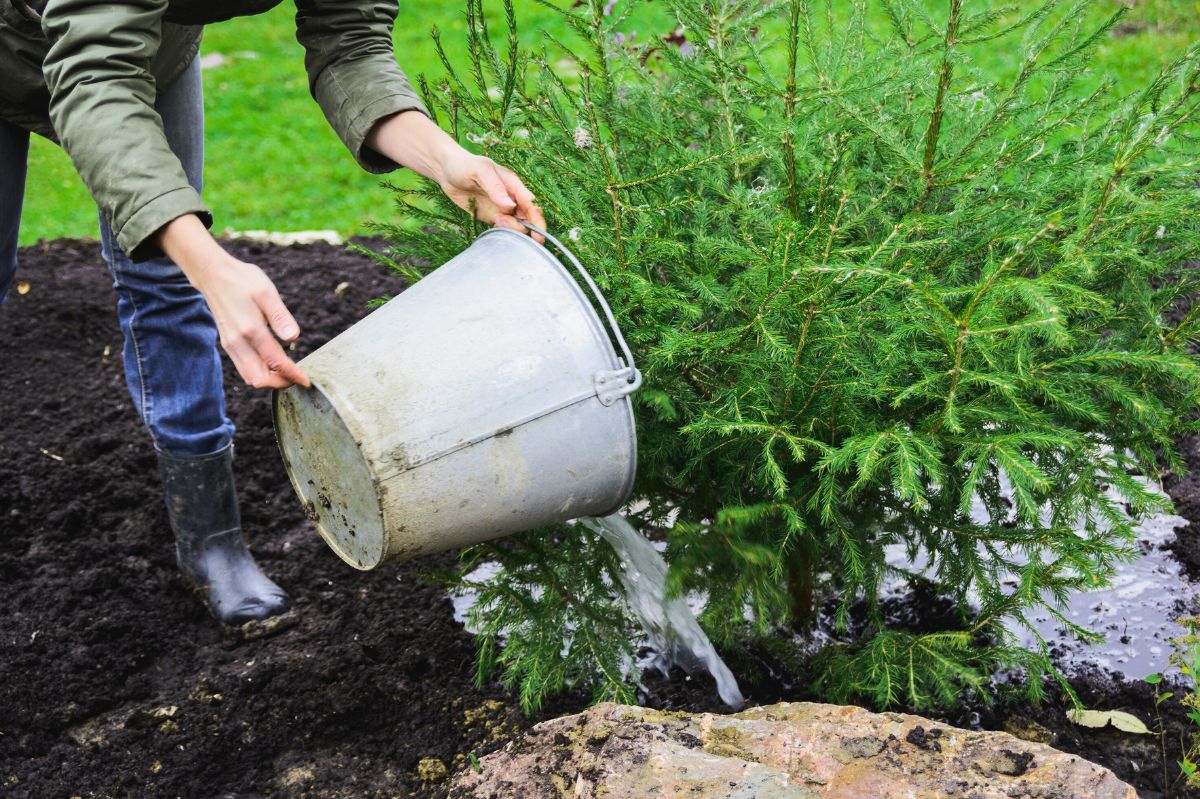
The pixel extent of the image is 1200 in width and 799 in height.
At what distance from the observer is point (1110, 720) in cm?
227

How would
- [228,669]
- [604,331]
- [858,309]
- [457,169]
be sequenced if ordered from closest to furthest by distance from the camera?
[604,331], [858,309], [457,169], [228,669]

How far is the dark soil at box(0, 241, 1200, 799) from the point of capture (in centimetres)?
229

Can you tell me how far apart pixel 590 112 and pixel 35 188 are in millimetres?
5718

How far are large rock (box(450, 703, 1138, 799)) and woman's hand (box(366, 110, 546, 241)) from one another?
3.12 feet

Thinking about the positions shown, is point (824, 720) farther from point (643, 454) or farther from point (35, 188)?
point (35, 188)

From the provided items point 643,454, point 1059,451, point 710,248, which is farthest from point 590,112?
point 1059,451

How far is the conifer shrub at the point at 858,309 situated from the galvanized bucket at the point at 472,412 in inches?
6.2

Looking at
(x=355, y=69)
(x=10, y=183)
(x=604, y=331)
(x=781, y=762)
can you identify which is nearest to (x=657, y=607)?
(x=781, y=762)

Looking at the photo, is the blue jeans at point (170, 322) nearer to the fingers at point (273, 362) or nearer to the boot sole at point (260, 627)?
the boot sole at point (260, 627)

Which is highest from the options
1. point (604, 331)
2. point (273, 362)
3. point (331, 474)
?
point (604, 331)

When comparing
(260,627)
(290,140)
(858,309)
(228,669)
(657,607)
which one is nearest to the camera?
(858,309)

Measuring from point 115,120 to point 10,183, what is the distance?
2.65 feet

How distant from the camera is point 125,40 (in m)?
1.84

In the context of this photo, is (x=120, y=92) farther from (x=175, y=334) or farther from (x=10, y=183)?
(x=175, y=334)
